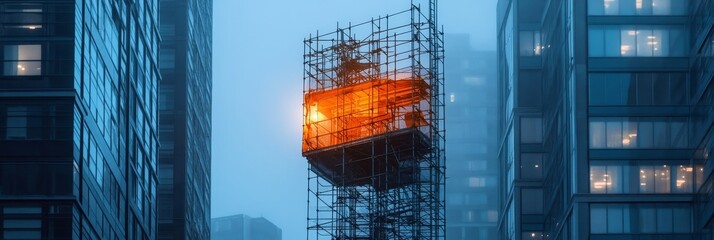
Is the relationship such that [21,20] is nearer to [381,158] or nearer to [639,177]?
[381,158]

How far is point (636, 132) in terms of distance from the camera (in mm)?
118812

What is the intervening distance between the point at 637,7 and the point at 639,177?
10.9 m

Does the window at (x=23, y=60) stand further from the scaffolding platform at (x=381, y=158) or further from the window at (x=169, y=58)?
the window at (x=169, y=58)

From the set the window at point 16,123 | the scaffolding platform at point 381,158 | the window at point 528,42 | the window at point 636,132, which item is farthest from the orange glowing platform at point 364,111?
the window at point 16,123

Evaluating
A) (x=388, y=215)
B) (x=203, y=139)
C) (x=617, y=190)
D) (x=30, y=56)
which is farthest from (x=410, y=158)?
(x=203, y=139)

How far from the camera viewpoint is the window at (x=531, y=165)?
140 metres

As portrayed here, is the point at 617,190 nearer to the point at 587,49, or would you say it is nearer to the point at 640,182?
the point at 640,182

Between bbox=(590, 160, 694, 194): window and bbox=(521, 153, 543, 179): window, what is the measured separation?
21894 mm

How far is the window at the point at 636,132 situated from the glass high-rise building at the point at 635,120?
0.06 meters

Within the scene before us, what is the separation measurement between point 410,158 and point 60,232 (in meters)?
29.8

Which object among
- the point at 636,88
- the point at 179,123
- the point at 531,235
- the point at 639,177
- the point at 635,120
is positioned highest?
the point at 636,88

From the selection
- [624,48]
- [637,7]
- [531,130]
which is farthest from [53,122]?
[531,130]

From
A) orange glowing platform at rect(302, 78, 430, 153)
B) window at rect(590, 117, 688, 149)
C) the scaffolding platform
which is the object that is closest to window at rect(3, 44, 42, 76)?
the scaffolding platform

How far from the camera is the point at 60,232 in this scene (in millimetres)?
88812
